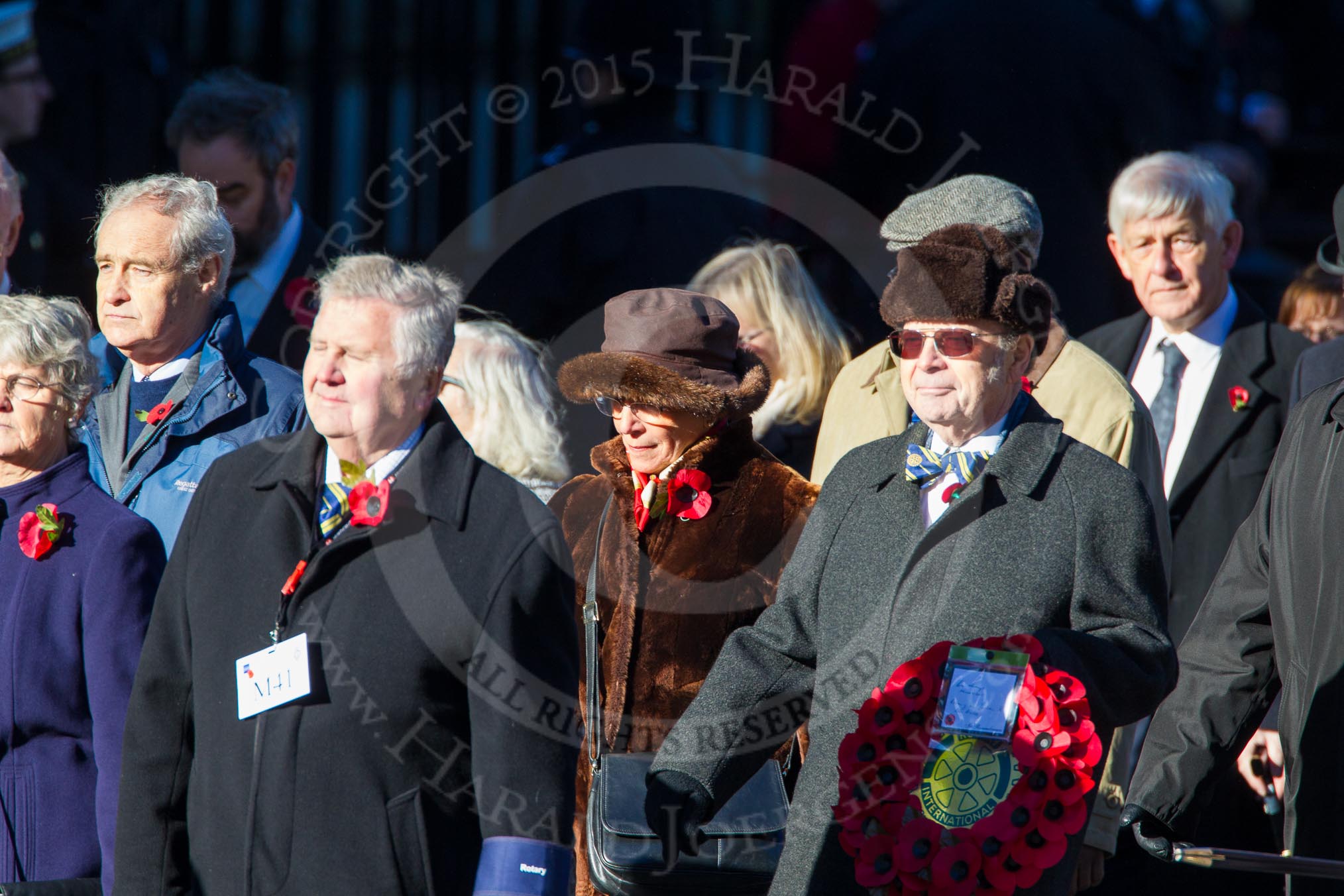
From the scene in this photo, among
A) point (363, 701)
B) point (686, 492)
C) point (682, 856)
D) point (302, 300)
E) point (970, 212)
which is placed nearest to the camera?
point (363, 701)

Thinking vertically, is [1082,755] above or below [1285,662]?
below

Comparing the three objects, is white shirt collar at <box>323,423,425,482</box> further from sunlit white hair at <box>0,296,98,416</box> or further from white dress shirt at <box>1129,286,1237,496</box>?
white dress shirt at <box>1129,286,1237,496</box>

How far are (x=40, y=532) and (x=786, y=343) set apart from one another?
2128 millimetres

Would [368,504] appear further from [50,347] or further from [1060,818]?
[1060,818]

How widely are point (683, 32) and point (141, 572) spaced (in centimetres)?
292

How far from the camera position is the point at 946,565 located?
9.44ft

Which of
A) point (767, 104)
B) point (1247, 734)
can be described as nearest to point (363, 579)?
point (1247, 734)

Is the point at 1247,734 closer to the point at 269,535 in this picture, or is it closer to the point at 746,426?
the point at 746,426

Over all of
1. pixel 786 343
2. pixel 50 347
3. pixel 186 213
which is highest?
pixel 186 213

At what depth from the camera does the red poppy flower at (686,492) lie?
3650 mm

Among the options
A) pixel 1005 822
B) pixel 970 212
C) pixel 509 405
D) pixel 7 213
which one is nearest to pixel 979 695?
pixel 1005 822

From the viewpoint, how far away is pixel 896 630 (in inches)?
113

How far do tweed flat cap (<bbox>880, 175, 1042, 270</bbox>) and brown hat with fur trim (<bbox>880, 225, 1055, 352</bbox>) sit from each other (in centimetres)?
74

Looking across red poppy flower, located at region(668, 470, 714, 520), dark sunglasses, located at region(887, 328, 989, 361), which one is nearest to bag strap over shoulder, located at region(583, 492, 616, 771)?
red poppy flower, located at region(668, 470, 714, 520)
